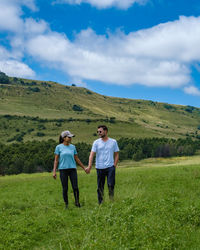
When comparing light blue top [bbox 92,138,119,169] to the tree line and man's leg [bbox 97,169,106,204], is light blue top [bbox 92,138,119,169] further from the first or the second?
the tree line

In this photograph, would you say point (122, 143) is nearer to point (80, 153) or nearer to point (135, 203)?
point (80, 153)

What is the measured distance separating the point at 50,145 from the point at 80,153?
54.3 ft

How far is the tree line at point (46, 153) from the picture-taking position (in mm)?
84375

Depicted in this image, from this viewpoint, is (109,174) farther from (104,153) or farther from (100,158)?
(104,153)

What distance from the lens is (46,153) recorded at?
94562 millimetres

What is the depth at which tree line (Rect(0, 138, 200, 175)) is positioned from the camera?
277 feet

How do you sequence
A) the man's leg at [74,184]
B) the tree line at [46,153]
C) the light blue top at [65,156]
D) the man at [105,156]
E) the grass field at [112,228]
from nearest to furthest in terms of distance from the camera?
the grass field at [112,228] < the man at [105,156] < the light blue top at [65,156] < the man's leg at [74,184] < the tree line at [46,153]

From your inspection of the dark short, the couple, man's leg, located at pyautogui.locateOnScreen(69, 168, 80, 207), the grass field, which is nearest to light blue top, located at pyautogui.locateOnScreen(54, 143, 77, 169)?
the couple

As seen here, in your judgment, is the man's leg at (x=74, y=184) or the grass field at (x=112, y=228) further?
the man's leg at (x=74, y=184)

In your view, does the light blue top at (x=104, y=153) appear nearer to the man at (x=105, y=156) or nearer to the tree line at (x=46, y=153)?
the man at (x=105, y=156)

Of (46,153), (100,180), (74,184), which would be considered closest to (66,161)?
(74,184)

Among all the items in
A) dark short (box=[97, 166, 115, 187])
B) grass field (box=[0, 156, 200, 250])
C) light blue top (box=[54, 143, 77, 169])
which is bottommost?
grass field (box=[0, 156, 200, 250])

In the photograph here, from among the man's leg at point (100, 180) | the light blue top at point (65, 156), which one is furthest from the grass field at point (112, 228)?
the light blue top at point (65, 156)

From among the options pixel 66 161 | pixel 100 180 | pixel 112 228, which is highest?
pixel 66 161
